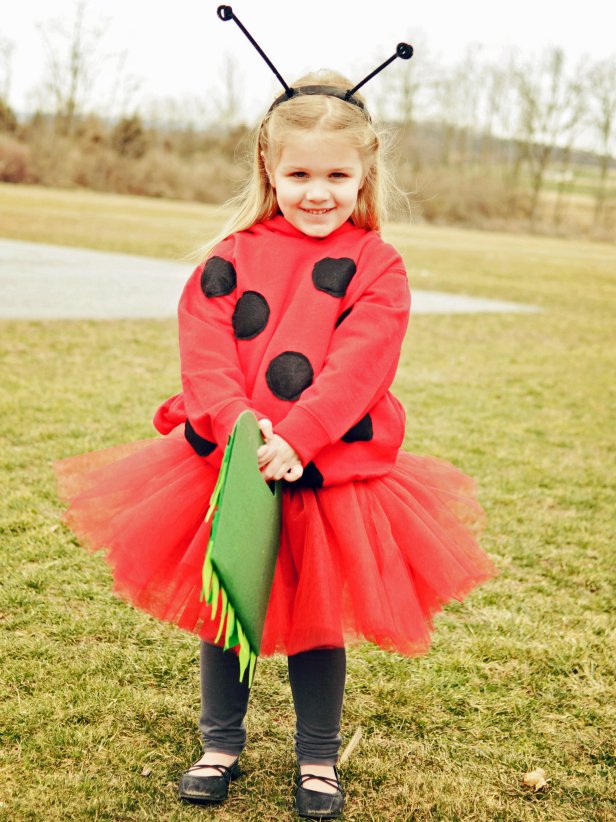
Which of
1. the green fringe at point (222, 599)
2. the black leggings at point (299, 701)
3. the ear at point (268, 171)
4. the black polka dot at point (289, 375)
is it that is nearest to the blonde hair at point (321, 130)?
the ear at point (268, 171)

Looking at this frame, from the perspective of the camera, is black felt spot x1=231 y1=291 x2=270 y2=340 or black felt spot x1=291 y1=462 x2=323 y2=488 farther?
black felt spot x1=231 y1=291 x2=270 y2=340

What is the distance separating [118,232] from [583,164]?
35937 mm

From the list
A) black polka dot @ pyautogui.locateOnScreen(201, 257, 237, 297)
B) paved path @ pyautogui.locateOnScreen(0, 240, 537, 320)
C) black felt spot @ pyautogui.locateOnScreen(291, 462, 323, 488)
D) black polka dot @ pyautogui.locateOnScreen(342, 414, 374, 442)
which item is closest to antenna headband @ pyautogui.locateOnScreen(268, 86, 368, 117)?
black polka dot @ pyautogui.locateOnScreen(201, 257, 237, 297)

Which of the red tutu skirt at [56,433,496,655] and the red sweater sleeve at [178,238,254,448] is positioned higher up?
the red sweater sleeve at [178,238,254,448]

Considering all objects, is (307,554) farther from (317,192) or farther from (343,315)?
(317,192)

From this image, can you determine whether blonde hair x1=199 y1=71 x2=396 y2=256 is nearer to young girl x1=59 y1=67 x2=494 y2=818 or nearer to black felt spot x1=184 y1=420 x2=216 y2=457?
young girl x1=59 y1=67 x2=494 y2=818

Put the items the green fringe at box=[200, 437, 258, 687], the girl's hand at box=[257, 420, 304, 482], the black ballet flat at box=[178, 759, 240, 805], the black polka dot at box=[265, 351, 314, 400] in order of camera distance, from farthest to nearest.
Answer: the black ballet flat at box=[178, 759, 240, 805] < the black polka dot at box=[265, 351, 314, 400] < the girl's hand at box=[257, 420, 304, 482] < the green fringe at box=[200, 437, 258, 687]

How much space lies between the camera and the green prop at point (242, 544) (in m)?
1.52

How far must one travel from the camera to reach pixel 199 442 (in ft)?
6.31

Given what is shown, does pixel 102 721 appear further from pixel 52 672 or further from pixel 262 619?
pixel 262 619

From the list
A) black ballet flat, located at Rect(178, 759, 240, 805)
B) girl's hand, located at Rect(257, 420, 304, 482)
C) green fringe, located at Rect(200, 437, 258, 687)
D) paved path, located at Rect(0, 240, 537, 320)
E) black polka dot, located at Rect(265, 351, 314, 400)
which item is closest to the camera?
green fringe, located at Rect(200, 437, 258, 687)

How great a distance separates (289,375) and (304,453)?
200mm

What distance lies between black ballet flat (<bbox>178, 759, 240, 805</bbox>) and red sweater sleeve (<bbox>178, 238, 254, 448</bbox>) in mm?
799

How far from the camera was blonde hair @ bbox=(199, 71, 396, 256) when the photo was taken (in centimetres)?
194
